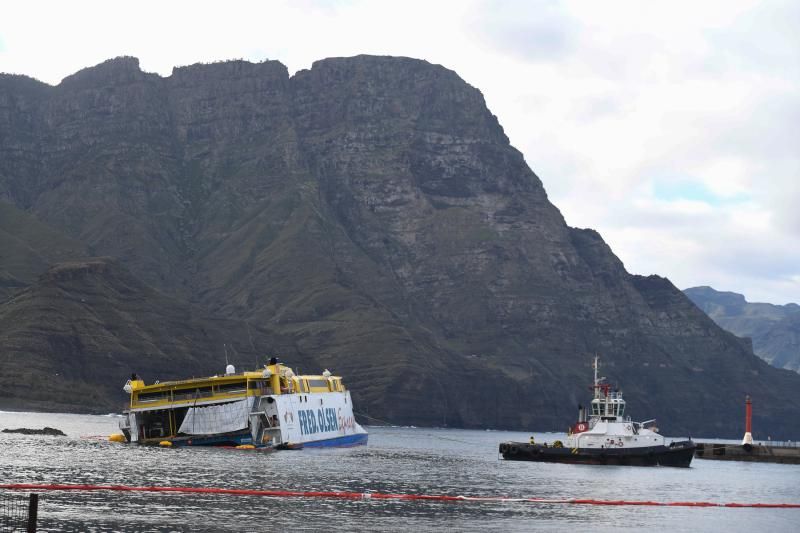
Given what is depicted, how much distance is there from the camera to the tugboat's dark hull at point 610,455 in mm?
132875

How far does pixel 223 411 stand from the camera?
130625 mm

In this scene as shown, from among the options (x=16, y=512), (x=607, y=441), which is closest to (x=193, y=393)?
(x=607, y=441)

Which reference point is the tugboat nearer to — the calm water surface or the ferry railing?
the calm water surface

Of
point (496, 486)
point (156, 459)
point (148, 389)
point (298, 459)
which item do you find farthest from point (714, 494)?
point (148, 389)

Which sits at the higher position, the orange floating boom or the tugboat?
Result: the tugboat

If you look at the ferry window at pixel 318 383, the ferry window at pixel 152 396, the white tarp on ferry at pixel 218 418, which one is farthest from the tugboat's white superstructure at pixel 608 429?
the ferry window at pixel 152 396

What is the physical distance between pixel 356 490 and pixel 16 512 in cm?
2967

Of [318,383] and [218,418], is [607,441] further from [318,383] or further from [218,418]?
[218,418]

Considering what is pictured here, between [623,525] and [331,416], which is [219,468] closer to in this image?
[623,525]

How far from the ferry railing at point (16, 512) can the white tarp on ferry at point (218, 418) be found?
188 ft

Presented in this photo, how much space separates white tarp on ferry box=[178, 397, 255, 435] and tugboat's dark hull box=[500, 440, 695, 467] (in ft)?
109

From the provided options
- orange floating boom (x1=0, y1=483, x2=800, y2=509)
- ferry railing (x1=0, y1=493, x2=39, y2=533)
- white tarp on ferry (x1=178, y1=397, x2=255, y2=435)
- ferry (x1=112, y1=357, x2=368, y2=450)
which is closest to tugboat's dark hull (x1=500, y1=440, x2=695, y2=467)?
ferry (x1=112, y1=357, x2=368, y2=450)

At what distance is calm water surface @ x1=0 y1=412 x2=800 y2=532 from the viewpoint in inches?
2667

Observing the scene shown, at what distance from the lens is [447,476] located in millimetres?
113688
